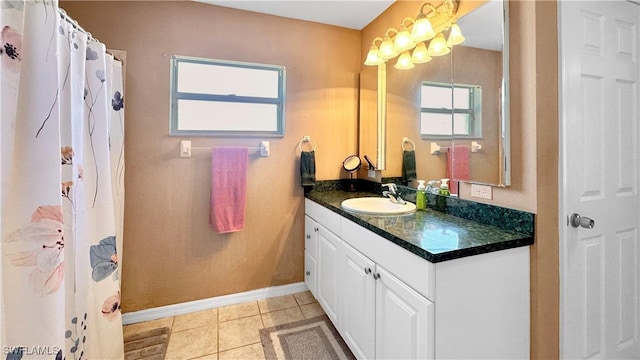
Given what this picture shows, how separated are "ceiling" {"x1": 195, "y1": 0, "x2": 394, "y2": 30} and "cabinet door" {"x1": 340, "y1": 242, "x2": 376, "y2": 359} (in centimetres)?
175

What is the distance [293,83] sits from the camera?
2279mm

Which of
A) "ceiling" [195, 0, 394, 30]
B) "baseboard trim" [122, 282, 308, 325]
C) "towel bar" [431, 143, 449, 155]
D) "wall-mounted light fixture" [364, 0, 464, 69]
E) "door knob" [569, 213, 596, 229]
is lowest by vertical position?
"baseboard trim" [122, 282, 308, 325]

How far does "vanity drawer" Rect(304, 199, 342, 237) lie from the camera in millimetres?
1742

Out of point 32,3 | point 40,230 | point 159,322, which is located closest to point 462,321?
point 40,230

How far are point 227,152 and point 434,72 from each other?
151 cm

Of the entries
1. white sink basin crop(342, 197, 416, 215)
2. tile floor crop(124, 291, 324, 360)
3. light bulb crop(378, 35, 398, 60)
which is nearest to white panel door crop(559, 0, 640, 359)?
white sink basin crop(342, 197, 416, 215)

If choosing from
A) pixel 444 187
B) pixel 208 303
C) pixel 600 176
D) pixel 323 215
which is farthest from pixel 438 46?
pixel 208 303

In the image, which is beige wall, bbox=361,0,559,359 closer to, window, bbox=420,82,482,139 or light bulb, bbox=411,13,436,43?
window, bbox=420,82,482,139

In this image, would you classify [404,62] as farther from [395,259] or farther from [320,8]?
[395,259]

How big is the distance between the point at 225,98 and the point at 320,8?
100 centimetres

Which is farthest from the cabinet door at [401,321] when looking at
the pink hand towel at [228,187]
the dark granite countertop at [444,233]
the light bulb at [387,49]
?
the light bulb at [387,49]

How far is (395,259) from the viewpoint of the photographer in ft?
3.87

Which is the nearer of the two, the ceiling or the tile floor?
the tile floor

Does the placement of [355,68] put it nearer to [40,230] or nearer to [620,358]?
[40,230]
